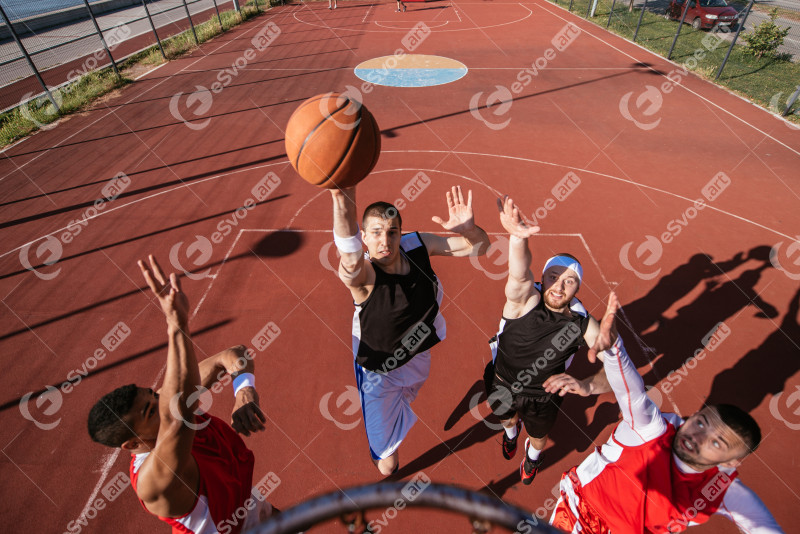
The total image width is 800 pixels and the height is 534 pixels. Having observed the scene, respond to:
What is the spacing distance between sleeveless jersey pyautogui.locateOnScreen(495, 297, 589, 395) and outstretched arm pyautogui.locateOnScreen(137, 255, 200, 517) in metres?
2.49

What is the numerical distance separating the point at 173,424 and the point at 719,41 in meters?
24.6

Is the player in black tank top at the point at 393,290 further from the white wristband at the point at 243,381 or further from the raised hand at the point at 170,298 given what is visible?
the raised hand at the point at 170,298

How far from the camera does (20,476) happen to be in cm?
407

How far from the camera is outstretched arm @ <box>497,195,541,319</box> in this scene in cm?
292

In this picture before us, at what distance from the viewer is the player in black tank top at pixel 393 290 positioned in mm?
3021

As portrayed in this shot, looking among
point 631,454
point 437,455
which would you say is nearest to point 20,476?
point 437,455

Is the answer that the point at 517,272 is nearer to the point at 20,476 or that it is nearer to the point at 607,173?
the point at 20,476

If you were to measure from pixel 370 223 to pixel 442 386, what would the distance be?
8.71 feet

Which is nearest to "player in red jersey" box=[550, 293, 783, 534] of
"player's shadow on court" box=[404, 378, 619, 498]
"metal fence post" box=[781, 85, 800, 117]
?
"player's shadow on court" box=[404, 378, 619, 498]

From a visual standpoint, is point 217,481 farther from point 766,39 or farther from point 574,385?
point 766,39

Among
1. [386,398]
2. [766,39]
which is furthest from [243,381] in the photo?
[766,39]

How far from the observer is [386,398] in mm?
3582

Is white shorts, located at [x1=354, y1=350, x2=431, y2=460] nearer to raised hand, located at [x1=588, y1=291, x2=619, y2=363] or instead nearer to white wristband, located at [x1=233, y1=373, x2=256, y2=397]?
white wristband, located at [x1=233, y1=373, x2=256, y2=397]

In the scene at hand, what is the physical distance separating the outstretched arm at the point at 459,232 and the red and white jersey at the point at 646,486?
1.29 metres
